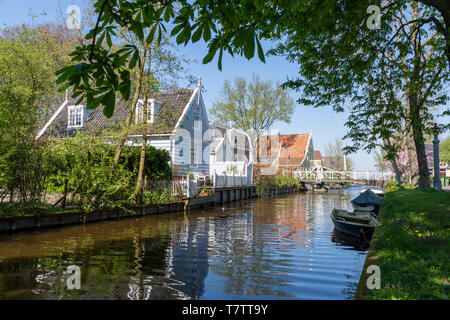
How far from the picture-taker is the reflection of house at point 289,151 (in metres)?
54.6

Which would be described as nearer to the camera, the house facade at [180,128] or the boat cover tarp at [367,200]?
the boat cover tarp at [367,200]

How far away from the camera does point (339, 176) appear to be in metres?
47.5

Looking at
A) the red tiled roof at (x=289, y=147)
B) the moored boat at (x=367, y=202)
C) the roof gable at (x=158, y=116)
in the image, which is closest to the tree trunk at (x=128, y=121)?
the roof gable at (x=158, y=116)

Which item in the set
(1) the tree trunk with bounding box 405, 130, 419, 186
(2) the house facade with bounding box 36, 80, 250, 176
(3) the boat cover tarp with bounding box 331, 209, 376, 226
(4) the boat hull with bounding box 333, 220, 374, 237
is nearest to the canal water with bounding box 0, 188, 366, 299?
(4) the boat hull with bounding box 333, 220, 374, 237

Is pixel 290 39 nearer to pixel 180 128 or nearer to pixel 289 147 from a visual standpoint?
pixel 180 128

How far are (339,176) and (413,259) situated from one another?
4405cm

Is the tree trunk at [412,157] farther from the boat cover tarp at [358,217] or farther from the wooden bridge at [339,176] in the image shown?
the wooden bridge at [339,176]

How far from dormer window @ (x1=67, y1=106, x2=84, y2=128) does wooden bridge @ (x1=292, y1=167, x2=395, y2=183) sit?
104 ft

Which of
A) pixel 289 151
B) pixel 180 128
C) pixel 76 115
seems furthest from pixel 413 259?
pixel 289 151

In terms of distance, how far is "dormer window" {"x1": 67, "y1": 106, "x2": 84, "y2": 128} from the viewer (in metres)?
26.9

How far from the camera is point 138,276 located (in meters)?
6.78

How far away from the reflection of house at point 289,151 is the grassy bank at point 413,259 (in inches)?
1778

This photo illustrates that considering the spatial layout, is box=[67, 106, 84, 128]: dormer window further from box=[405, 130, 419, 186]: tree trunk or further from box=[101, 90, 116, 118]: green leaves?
box=[101, 90, 116, 118]: green leaves

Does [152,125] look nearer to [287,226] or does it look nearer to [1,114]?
[1,114]
